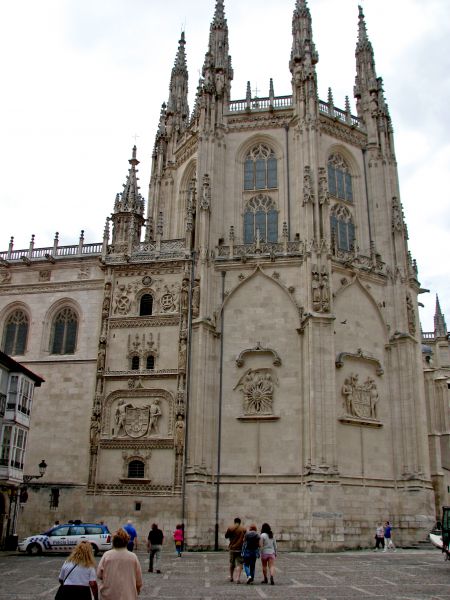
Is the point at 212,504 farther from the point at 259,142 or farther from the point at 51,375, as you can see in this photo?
the point at 259,142

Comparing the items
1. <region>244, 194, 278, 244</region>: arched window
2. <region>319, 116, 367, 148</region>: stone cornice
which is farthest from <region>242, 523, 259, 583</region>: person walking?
<region>319, 116, 367, 148</region>: stone cornice

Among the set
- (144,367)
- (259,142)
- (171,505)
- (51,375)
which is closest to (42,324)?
(51,375)

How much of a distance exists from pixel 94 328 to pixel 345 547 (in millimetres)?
18096

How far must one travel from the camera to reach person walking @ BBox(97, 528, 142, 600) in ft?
25.0

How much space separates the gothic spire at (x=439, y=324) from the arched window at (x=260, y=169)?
3291 centimetres

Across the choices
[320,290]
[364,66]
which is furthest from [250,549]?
[364,66]

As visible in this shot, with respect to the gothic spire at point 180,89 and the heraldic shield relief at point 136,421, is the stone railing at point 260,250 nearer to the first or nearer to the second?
the heraldic shield relief at point 136,421

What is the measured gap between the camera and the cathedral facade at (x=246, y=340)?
32.5m

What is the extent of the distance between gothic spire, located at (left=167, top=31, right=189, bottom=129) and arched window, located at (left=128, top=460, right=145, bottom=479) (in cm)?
2426

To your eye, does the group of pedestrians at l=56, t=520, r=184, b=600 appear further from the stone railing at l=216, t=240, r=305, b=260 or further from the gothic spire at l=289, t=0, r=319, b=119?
the gothic spire at l=289, t=0, r=319, b=119

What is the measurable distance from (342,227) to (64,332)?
18.0m

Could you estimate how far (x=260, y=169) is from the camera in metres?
39.7

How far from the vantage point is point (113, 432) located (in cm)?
3444

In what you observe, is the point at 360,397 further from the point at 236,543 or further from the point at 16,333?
the point at 16,333
